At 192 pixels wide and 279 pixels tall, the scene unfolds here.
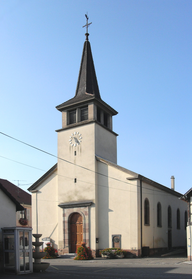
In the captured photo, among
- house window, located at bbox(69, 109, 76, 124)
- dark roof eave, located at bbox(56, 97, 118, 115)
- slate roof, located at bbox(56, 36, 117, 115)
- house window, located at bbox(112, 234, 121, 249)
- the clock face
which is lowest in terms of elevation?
house window, located at bbox(112, 234, 121, 249)

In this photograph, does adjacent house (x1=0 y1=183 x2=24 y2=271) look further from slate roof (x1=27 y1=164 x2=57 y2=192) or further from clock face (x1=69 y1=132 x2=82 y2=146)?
slate roof (x1=27 y1=164 x2=57 y2=192)

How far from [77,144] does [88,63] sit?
28.4ft

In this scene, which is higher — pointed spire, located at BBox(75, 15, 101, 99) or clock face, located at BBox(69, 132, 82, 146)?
pointed spire, located at BBox(75, 15, 101, 99)

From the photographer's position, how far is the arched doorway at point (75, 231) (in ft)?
78.3

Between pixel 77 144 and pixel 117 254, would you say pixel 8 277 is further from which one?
pixel 77 144

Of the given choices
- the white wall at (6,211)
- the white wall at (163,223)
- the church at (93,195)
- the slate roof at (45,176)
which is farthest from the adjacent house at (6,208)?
the slate roof at (45,176)

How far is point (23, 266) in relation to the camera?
44.1 feet

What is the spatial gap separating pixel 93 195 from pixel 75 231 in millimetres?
3361

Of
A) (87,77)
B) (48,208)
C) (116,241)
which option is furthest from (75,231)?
(87,77)

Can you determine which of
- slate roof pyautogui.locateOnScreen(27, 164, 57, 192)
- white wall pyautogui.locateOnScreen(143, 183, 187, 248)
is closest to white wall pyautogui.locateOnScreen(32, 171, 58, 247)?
slate roof pyautogui.locateOnScreen(27, 164, 57, 192)

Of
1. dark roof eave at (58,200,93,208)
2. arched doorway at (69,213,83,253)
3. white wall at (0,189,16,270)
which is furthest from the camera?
arched doorway at (69,213,83,253)

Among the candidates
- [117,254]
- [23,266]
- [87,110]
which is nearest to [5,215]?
[23,266]

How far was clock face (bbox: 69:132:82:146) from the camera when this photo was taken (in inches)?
1012

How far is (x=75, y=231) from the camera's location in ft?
79.6
